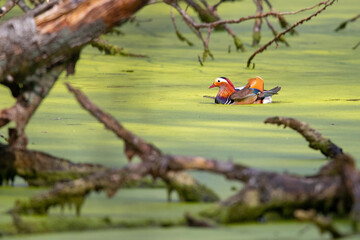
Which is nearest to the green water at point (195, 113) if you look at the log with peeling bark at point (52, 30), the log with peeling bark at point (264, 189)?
the log with peeling bark at point (264, 189)

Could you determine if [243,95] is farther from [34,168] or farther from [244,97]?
[34,168]

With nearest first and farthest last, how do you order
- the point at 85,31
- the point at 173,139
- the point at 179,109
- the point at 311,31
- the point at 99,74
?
the point at 85,31
the point at 173,139
the point at 179,109
the point at 99,74
the point at 311,31

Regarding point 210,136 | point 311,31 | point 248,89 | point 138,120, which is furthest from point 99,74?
point 311,31

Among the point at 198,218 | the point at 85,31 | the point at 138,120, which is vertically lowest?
the point at 138,120

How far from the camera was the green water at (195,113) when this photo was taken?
7.23 feet

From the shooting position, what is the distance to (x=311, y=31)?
9.02 meters

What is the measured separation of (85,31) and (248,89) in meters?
2.55

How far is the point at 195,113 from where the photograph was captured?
14.6 feet

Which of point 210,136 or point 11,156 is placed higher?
point 11,156

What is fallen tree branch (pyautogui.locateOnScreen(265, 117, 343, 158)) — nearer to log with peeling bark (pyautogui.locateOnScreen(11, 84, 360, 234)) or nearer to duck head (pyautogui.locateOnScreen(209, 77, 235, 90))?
log with peeling bark (pyautogui.locateOnScreen(11, 84, 360, 234))

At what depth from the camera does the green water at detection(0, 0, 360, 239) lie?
7.23 feet

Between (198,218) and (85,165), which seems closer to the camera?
(198,218)

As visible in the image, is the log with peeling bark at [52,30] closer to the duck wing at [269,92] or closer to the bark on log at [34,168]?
the bark on log at [34,168]

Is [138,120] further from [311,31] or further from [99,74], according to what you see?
[311,31]
